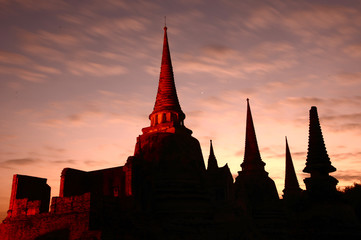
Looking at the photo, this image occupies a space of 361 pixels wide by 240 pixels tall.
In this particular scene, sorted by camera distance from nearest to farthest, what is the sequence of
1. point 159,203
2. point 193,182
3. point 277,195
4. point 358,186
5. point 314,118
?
1. point 314,118
2. point 159,203
3. point 193,182
4. point 277,195
5. point 358,186

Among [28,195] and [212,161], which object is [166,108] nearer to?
[212,161]

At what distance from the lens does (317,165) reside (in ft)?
50.4

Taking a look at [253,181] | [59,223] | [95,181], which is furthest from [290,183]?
[59,223]

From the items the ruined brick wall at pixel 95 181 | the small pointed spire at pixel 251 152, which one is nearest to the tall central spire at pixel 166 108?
the small pointed spire at pixel 251 152

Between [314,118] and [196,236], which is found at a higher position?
[314,118]

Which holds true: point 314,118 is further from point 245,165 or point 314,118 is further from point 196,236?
point 245,165

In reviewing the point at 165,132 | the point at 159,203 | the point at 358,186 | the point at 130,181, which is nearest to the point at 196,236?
the point at 159,203

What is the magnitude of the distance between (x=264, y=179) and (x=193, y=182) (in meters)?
10.5

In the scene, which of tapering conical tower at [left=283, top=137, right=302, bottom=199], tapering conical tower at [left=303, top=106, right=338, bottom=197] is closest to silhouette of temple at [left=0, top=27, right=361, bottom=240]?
tapering conical tower at [left=303, top=106, right=338, bottom=197]

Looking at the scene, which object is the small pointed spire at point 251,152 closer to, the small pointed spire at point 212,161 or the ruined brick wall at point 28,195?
the small pointed spire at point 212,161

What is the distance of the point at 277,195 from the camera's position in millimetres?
38250

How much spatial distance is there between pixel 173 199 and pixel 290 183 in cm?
2354

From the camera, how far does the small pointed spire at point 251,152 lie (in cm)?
3950

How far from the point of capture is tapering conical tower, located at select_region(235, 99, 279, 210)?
1379 inches
